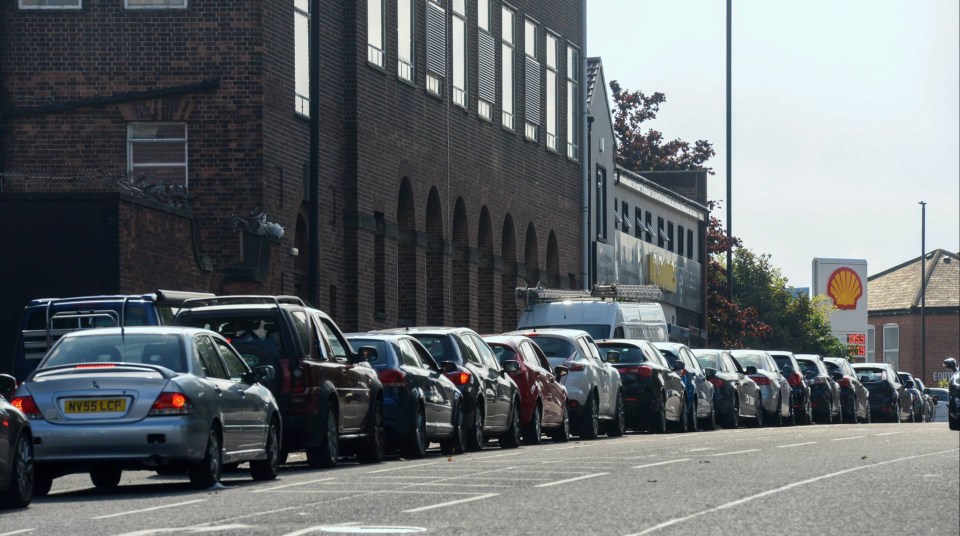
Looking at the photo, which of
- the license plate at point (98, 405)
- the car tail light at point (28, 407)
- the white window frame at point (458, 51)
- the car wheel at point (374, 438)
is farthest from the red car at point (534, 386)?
the white window frame at point (458, 51)

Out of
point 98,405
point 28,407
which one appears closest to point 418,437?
point 98,405

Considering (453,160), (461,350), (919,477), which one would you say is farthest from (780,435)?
(453,160)

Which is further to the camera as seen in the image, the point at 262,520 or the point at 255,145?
the point at 255,145

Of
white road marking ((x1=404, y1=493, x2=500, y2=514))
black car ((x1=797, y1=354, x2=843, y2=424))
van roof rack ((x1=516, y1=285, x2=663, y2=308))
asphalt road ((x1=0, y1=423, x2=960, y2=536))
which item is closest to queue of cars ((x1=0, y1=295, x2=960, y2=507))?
asphalt road ((x1=0, y1=423, x2=960, y2=536))

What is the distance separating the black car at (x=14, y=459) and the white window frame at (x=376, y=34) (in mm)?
26824

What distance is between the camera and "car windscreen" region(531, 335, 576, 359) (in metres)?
30.9

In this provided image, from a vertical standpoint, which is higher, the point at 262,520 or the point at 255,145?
the point at 255,145

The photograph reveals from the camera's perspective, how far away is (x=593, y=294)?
143ft

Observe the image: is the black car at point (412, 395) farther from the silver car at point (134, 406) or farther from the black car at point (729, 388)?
the black car at point (729, 388)

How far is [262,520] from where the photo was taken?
48.5 feet

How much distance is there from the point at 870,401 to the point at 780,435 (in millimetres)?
21693

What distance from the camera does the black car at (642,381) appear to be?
110 feet

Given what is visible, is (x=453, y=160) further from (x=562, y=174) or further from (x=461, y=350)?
(x=461, y=350)

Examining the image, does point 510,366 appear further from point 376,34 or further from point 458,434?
point 376,34
